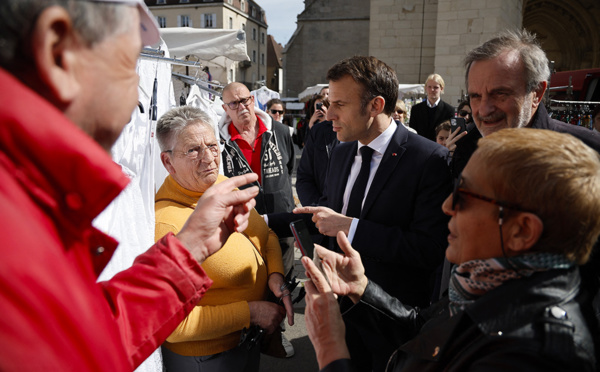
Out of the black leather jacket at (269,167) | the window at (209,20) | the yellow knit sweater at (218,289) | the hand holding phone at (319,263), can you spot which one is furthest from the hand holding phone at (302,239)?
the window at (209,20)

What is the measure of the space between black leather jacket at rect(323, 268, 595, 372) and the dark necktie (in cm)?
108

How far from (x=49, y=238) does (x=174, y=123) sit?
176 cm

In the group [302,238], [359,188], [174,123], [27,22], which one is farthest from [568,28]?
[27,22]

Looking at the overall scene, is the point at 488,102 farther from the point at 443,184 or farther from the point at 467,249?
the point at 467,249

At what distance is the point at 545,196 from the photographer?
3.34ft

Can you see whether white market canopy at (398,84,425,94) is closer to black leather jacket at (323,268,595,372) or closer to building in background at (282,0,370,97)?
black leather jacket at (323,268,595,372)

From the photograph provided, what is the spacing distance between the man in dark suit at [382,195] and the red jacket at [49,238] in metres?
1.31

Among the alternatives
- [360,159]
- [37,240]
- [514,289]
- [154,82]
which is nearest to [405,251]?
[360,159]

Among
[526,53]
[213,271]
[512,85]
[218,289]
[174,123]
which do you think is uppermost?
[526,53]

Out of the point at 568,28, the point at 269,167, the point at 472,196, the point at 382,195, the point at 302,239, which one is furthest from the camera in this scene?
the point at 568,28

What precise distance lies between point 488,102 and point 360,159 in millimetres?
746

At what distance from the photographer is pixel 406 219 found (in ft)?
7.10

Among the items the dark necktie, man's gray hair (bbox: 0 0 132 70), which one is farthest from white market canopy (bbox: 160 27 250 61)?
man's gray hair (bbox: 0 0 132 70)

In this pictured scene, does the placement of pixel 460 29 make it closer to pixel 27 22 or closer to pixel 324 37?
pixel 27 22
